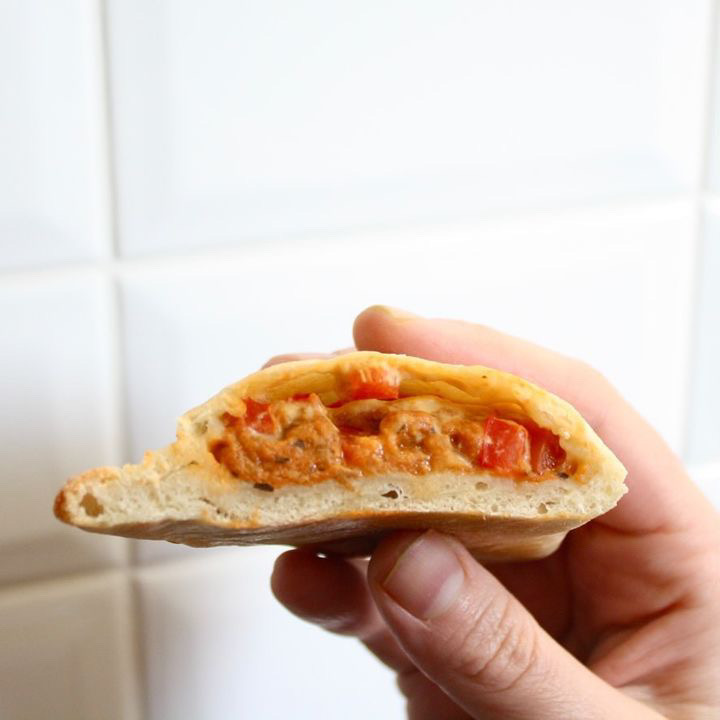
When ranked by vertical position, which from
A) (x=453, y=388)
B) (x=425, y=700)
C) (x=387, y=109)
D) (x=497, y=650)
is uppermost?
(x=387, y=109)

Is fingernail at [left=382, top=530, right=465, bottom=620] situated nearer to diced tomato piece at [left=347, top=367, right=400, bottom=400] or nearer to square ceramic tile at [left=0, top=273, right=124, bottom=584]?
diced tomato piece at [left=347, top=367, right=400, bottom=400]

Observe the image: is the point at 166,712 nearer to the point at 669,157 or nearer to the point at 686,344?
the point at 686,344

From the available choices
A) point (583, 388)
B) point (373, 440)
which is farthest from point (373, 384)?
point (583, 388)

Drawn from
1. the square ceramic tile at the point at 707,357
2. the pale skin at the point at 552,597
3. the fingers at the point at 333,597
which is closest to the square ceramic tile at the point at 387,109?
the square ceramic tile at the point at 707,357

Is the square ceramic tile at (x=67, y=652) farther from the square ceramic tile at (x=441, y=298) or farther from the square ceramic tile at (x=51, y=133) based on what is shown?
the square ceramic tile at (x=51, y=133)

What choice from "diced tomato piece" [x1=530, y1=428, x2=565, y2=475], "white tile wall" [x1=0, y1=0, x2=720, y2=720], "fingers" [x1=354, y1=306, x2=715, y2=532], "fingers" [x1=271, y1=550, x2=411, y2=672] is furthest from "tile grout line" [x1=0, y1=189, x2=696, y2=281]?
"diced tomato piece" [x1=530, y1=428, x2=565, y2=475]

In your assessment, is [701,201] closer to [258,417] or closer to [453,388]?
[453,388]
